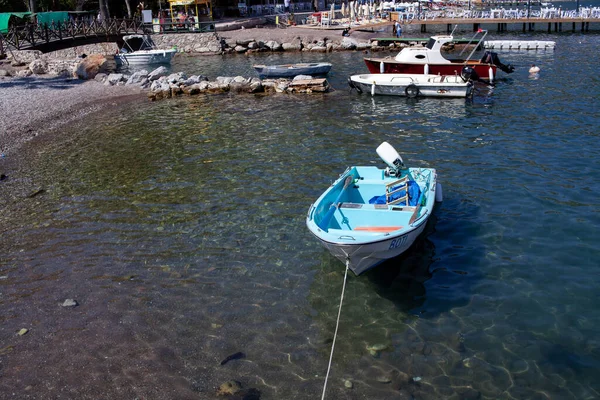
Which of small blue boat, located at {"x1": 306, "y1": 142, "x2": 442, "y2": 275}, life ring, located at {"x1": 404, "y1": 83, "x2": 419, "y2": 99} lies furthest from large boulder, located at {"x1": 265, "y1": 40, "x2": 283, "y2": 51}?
small blue boat, located at {"x1": 306, "y1": 142, "x2": 442, "y2": 275}

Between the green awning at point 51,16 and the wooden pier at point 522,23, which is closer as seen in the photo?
the green awning at point 51,16

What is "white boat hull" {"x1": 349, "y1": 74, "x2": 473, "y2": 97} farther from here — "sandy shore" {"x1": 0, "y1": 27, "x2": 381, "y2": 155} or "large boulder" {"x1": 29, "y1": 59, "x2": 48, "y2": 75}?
"large boulder" {"x1": 29, "y1": 59, "x2": 48, "y2": 75}

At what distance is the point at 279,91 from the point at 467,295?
867 inches

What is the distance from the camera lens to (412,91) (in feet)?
85.9

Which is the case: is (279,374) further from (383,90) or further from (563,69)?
(563,69)

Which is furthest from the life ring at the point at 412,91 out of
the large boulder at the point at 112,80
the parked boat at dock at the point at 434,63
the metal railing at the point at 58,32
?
the metal railing at the point at 58,32

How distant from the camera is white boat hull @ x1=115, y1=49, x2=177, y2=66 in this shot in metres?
43.9

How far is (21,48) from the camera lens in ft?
122

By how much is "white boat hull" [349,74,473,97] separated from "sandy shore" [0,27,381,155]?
1275cm

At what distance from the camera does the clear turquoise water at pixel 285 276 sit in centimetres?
777

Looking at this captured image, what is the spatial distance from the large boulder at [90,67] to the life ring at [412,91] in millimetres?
21702

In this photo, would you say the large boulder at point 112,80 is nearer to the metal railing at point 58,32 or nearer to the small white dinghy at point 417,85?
the metal railing at point 58,32

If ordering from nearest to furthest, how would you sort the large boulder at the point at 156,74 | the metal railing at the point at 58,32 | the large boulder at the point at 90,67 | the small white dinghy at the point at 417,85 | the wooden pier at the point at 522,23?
the small white dinghy at the point at 417,85, the large boulder at the point at 156,74, the large boulder at the point at 90,67, the metal railing at the point at 58,32, the wooden pier at the point at 522,23

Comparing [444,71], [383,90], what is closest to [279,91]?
[383,90]
